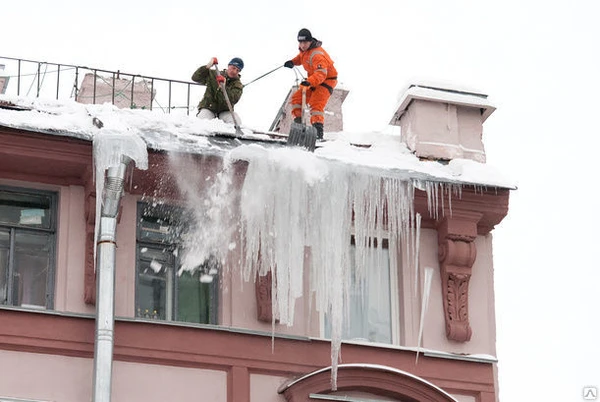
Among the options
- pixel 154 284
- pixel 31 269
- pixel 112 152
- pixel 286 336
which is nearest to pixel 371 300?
pixel 286 336

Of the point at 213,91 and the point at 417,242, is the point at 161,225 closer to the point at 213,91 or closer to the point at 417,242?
the point at 213,91

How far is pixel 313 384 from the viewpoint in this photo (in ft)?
69.7

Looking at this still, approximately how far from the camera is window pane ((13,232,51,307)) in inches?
833

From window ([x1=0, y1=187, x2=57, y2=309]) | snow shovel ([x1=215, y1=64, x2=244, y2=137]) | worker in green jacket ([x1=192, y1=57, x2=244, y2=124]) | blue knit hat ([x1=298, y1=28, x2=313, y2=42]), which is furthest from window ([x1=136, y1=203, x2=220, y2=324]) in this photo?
blue knit hat ([x1=298, y1=28, x2=313, y2=42])

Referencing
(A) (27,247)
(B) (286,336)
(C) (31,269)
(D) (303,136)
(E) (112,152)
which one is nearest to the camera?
(E) (112,152)

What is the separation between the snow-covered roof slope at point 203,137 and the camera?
70.3 feet

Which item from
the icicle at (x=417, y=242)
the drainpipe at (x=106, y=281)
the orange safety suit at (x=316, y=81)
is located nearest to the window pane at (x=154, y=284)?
the drainpipe at (x=106, y=281)

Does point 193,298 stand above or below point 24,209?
below

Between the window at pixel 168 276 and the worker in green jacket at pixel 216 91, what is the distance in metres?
1.76

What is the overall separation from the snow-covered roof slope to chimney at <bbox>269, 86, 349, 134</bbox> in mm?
981

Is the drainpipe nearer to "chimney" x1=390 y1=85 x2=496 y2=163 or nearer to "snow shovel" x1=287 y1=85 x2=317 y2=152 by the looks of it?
"snow shovel" x1=287 y1=85 x2=317 y2=152

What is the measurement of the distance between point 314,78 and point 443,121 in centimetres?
166

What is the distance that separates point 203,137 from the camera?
869 inches

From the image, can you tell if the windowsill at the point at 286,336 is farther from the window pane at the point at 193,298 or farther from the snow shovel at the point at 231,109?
the snow shovel at the point at 231,109
